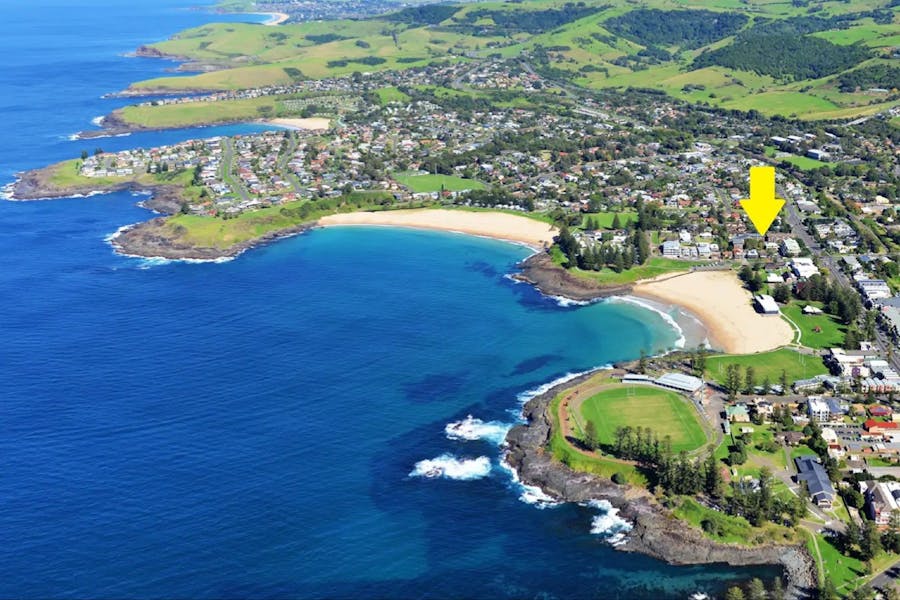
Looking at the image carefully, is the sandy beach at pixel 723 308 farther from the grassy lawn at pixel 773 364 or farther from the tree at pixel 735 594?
the tree at pixel 735 594

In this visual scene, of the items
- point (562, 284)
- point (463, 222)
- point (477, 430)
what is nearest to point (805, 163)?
point (463, 222)

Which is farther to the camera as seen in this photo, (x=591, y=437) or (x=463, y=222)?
(x=463, y=222)

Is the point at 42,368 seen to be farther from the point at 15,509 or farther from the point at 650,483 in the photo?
the point at 650,483

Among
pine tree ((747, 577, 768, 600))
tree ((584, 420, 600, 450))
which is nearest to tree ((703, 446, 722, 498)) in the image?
tree ((584, 420, 600, 450))

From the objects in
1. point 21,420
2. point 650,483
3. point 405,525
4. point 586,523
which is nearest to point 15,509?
point 21,420

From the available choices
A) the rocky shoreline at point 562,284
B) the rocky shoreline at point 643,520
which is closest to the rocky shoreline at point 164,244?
the rocky shoreline at point 562,284

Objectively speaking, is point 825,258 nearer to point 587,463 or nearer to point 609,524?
point 587,463

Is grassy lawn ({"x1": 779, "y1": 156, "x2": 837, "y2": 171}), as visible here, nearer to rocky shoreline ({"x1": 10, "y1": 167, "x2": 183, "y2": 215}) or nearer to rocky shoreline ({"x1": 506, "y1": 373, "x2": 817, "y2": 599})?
rocky shoreline ({"x1": 506, "y1": 373, "x2": 817, "y2": 599})
